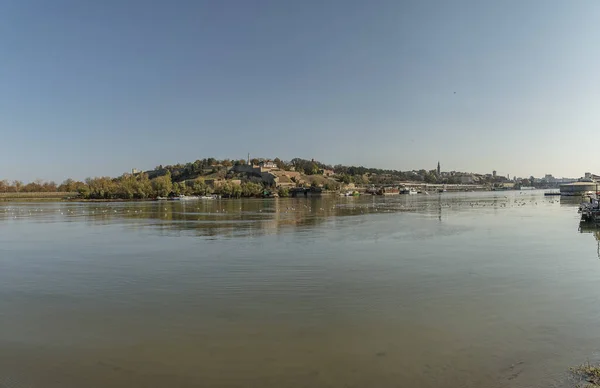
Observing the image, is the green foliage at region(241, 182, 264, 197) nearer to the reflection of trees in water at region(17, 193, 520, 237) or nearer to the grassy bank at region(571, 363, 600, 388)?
the reflection of trees in water at region(17, 193, 520, 237)

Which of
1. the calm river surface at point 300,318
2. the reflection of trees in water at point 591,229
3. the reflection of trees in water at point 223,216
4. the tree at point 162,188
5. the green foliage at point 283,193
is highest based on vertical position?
the tree at point 162,188

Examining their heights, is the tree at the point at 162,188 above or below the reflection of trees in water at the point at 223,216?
above

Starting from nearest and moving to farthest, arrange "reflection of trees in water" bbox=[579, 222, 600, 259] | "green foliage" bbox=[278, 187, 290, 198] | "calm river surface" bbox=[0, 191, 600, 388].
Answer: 1. "calm river surface" bbox=[0, 191, 600, 388]
2. "reflection of trees in water" bbox=[579, 222, 600, 259]
3. "green foliage" bbox=[278, 187, 290, 198]

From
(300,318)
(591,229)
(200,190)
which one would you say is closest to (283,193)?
(200,190)

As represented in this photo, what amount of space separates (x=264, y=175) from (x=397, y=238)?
389ft

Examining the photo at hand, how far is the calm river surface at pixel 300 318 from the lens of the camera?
19.7ft

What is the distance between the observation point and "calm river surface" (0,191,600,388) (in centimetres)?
600

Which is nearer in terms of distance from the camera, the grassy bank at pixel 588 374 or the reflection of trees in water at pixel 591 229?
the grassy bank at pixel 588 374

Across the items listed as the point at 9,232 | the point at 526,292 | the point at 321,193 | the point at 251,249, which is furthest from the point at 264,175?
the point at 526,292

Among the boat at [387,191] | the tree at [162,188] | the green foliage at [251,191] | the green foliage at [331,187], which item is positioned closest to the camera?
the tree at [162,188]

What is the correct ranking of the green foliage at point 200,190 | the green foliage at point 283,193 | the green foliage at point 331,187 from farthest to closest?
1. the green foliage at point 331,187
2. the green foliage at point 283,193
3. the green foliage at point 200,190

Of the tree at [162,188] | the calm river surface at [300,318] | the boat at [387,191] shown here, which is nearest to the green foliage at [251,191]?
the tree at [162,188]

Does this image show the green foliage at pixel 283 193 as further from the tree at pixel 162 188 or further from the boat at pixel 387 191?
the boat at pixel 387 191

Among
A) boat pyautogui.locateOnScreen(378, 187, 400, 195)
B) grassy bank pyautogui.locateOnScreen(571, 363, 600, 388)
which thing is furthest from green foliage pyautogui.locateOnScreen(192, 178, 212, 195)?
grassy bank pyautogui.locateOnScreen(571, 363, 600, 388)
